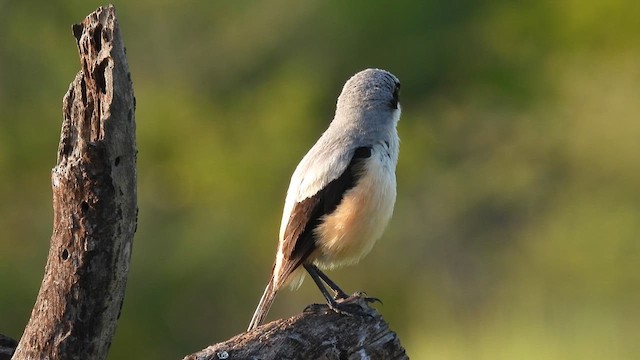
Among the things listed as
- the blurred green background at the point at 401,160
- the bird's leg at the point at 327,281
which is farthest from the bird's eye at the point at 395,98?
the blurred green background at the point at 401,160

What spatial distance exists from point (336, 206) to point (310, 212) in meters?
0.12

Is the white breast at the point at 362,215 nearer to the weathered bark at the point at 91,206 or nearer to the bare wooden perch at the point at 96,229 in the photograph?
the bare wooden perch at the point at 96,229

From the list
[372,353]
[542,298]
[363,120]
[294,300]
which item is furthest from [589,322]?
[372,353]

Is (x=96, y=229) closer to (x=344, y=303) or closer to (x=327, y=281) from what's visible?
(x=344, y=303)

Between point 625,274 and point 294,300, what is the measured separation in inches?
127

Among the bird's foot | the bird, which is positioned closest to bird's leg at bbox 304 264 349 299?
the bird

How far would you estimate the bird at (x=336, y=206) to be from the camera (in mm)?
4820

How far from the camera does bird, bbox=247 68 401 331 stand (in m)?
4.82

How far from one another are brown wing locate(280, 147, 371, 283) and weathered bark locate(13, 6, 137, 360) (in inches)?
40.5

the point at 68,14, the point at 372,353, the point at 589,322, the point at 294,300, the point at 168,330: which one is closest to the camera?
the point at 372,353

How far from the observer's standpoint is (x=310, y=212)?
489 cm

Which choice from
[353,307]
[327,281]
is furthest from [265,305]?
[353,307]

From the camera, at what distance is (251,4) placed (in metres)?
14.7

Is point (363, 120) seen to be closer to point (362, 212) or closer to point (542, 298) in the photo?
point (362, 212)
